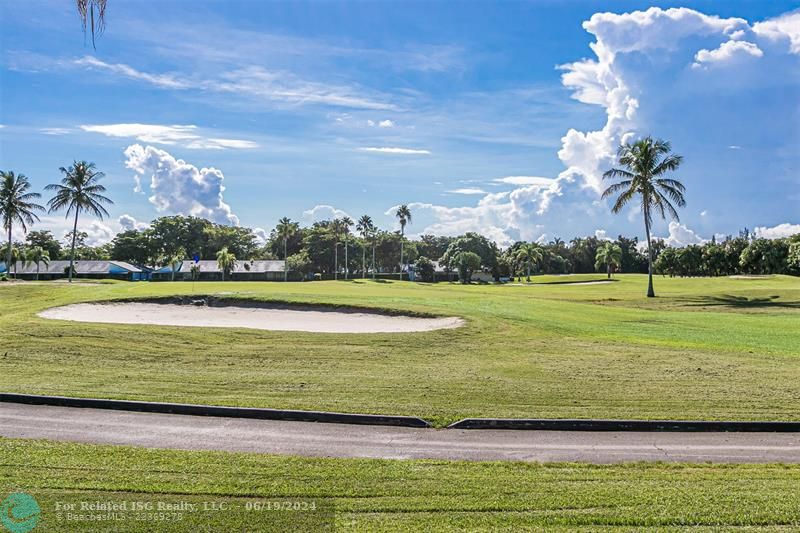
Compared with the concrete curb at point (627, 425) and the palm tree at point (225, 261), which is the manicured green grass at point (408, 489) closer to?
the concrete curb at point (627, 425)

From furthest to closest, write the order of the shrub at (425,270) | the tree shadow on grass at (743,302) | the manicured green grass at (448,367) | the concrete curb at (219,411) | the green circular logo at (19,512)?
the shrub at (425,270) < the tree shadow on grass at (743,302) < the manicured green grass at (448,367) < the concrete curb at (219,411) < the green circular logo at (19,512)

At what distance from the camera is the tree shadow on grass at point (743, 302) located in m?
40.9

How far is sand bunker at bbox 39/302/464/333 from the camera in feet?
81.3

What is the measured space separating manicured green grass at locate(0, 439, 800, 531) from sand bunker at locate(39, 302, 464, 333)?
15099 millimetres

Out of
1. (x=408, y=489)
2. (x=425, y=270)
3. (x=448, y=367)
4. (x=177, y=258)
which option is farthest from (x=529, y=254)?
(x=408, y=489)

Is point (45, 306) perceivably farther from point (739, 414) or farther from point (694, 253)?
point (694, 253)

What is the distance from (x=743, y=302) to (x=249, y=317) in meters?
34.9

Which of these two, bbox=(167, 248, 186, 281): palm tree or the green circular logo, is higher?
bbox=(167, 248, 186, 281): palm tree

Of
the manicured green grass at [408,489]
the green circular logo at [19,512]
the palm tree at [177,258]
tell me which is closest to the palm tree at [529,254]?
the palm tree at [177,258]

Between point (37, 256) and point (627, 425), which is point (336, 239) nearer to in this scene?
point (37, 256)

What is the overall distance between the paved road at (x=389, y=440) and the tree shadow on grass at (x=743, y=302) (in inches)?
1364

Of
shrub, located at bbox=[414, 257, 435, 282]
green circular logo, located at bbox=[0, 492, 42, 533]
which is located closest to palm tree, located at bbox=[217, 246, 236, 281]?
shrub, located at bbox=[414, 257, 435, 282]

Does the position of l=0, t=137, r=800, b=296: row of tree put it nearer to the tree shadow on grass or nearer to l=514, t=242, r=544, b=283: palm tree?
l=514, t=242, r=544, b=283: palm tree

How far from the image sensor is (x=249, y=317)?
1103 inches
